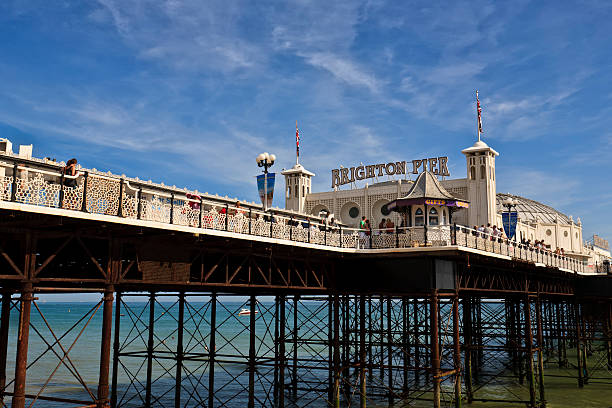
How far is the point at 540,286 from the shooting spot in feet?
142

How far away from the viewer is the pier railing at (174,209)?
48.4 feet

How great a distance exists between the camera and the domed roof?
9019 centimetres

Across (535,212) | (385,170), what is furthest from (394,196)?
(535,212)

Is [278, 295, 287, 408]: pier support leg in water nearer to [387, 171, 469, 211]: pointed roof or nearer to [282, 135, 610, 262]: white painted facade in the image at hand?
[387, 171, 469, 211]: pointed roof

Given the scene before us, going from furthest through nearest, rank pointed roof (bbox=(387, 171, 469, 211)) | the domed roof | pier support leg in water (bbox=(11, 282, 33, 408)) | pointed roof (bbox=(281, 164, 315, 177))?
the domed roof < pointed roof (bbox=(281, 164, 315, 177)) < pointed roof (bbox=(387, 171, 469, 211)) < pier support leg in water (bbox=(11, 282, 33, 408))

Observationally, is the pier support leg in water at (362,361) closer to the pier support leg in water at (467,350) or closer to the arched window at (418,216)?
the arched window at (418,216)

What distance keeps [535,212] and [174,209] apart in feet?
282

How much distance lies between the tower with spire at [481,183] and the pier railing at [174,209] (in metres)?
13.2

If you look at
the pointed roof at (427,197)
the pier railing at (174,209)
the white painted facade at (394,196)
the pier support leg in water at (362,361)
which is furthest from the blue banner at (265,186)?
the white painted facade at (394,196)

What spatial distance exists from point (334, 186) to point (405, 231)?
3173 centimetres

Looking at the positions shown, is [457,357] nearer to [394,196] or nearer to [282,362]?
Answer: [282,362]

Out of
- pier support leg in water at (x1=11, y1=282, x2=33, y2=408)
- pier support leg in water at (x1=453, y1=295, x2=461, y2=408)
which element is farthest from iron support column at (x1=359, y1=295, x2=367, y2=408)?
pier support leg in water at (x1=11, y1=282, x2=33, y2=408)

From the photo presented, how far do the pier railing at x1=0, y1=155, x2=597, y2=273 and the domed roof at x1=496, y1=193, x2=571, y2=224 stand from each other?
58684mm

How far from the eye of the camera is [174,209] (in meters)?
18.3
